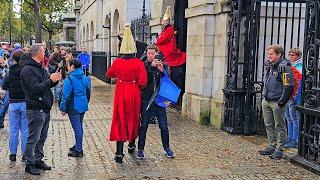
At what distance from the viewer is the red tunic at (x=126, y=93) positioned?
7.14 m

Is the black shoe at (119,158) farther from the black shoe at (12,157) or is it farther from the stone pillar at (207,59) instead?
the stone pillar at (207,59)

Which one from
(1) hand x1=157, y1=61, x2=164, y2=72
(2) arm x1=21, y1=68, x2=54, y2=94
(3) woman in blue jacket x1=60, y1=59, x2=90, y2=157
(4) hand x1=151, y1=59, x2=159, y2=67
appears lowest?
(3) woman in blue jacket x1=60, y1=59, x2=90, y2=157

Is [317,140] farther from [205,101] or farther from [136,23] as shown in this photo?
[136,23]

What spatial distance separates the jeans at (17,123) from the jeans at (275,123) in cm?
379

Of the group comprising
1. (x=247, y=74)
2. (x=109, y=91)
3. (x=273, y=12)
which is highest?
(x=273, y=12)

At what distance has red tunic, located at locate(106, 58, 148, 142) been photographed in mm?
7141

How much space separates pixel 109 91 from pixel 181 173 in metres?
12.6

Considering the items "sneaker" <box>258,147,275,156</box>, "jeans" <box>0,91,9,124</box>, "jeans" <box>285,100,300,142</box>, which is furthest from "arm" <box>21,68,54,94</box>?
"jeans" <box>285,100,300,142</box>

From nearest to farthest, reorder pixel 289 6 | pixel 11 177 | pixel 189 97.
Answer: pixel 11 177 < pixel 289 6 < pixel 189 97

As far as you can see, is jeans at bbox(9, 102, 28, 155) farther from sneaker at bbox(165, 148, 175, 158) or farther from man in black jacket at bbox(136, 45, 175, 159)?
sneaker at bbox(165, 148, 175, 158)

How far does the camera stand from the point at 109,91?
1905cm

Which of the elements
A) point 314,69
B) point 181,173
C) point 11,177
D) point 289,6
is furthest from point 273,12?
point 11,177

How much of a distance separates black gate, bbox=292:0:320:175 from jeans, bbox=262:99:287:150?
12.6 inches

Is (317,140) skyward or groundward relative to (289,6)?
groundward
